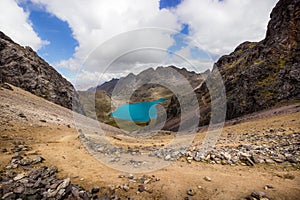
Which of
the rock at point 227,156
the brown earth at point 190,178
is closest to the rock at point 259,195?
the brown earth at point 190,178

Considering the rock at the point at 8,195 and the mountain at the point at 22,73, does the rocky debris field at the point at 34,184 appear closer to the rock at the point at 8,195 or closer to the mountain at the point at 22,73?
the rock at the point at 8,195

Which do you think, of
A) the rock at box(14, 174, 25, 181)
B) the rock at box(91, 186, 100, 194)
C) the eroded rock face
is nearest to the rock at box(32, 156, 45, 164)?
the rock at box(14, 174, 25, 181)

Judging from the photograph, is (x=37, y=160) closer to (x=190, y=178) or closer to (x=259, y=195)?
(x=190, y=178)

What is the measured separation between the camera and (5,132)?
1892 cm

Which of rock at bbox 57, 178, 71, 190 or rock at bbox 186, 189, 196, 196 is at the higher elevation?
rock at bbox 57, 178, 71, 190

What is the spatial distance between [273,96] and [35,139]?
48670mm

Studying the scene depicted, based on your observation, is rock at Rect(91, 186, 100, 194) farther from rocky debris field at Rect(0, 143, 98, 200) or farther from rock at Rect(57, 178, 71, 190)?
rock at Rect(57, 178, 71, 190)

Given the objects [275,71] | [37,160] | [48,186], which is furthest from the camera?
[275,71]

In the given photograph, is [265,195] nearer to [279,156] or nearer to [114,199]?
[279,156]

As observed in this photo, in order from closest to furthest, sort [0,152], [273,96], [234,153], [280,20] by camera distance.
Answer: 1. [234,153]
2. [0,152]
3. [273,96]
4. [280,20]

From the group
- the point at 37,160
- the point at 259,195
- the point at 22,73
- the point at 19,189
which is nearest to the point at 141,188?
the point at 259,195

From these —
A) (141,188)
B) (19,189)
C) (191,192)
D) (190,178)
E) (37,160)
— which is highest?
(37,160)

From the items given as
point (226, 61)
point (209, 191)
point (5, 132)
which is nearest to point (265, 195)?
point (209, 191)

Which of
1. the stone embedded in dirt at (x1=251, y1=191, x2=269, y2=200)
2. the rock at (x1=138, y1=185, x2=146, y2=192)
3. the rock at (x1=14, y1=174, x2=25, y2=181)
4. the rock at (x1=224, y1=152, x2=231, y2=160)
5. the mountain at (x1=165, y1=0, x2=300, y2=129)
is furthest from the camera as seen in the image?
the mountain at (x1=165, y1=0, x2=300, y2=129)
